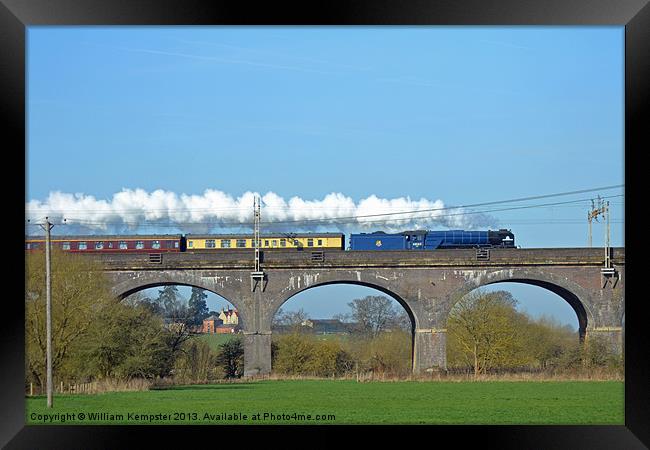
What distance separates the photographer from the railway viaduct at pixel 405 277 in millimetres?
27547

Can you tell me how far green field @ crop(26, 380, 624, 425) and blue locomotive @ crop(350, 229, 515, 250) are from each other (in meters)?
11.3

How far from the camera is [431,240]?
31172mm

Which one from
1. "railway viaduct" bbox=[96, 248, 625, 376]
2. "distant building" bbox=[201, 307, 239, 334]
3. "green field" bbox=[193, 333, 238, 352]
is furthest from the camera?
"distant building" bbox=[201, 307, 239, 334]

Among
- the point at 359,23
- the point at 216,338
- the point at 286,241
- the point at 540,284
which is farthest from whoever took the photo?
the point at 216,338

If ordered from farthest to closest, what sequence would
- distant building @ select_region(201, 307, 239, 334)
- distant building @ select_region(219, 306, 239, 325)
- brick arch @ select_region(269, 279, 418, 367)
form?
distant building @ select_region(219, 306, 239, 325)
distant building @ select_region(201, 307, 239, 334)
brick arch @ select_region(269, 279, 418, 367)

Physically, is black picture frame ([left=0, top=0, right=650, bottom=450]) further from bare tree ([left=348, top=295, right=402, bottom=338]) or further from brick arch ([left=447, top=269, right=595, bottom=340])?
bare tree ([left=348, top=295, right=402, bottom=338])

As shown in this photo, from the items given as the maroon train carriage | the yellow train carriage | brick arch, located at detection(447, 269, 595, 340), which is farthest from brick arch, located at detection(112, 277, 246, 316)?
brick arch, located at detection(447, 269, 595, 340)

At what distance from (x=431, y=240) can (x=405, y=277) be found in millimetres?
3698

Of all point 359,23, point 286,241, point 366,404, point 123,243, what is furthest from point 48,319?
point 123,243

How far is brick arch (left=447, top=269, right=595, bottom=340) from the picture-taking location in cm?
2755

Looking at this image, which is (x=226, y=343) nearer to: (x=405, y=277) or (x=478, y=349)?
(x=405, y=277)
